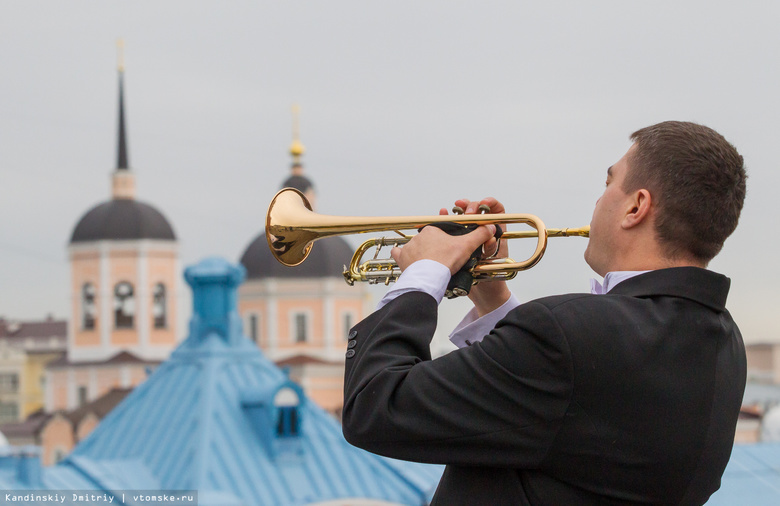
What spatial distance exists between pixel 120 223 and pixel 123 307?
6684 millimetres

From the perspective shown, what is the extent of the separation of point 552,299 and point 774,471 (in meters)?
4.79

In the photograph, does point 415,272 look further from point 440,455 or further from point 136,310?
point 136,310

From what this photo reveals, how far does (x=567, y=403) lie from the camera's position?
221 cm

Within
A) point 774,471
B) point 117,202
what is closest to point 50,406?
point 117,202

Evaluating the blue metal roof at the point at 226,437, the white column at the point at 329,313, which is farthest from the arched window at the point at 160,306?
the blue metal roof at the point at 226,437

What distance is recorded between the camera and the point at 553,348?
220 cm

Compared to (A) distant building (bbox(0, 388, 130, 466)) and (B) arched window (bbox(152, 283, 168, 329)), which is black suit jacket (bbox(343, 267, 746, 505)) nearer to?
(A) distant building (bbox(0, 388, 130, 466))

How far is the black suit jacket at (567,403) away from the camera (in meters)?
2.21

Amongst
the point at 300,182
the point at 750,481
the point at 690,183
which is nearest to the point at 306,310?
the point at 300,182

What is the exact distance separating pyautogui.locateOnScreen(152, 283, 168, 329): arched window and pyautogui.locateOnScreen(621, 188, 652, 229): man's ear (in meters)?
77.0

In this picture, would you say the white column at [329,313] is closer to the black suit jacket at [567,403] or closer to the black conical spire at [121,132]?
the black conical spire at [121,132]

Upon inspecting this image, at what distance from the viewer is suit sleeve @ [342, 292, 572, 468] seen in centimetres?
220

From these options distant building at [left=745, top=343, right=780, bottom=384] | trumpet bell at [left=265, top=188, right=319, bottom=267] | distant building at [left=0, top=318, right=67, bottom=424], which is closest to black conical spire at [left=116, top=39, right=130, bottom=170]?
distant building at [left=0, top=318, right=67, bottom=424]

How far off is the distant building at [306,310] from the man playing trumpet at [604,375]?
72.0 metres
